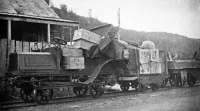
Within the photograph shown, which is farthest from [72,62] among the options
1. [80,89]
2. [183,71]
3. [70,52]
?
[183,71]

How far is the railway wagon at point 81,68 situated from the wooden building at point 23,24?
2.37m

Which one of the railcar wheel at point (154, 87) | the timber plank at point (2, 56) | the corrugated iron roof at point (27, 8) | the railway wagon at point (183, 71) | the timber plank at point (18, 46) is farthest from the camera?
the corrugated iron roof at point (27, 8)

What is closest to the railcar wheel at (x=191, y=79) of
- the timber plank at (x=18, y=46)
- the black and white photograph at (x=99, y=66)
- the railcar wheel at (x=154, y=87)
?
the black and white photograph at (x=99, y=66)

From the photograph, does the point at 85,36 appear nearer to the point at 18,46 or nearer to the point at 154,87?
the point at 18,46

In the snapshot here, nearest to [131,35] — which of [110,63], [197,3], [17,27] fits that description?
[17,27]

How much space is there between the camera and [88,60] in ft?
26.4

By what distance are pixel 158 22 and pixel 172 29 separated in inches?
20.3

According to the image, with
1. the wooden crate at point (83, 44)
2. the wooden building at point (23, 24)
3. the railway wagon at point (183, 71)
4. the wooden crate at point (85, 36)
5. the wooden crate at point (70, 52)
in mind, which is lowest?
the railway wagon at point (183, 71)

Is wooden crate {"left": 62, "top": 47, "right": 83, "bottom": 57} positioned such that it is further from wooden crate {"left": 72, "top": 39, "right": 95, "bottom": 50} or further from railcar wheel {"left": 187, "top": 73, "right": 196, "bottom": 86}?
railcar wheel {"left": 187, "top": 73, "right": 196, "bottom": 86}

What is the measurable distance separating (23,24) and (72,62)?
34.7 feet

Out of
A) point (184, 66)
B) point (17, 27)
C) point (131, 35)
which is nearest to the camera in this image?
point (184, 66)

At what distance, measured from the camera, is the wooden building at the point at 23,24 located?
30.8ft

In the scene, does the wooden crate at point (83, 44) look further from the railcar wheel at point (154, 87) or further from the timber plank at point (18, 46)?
the railcar wheel at point (154, 87)

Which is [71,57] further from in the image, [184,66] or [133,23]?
[184,66]
